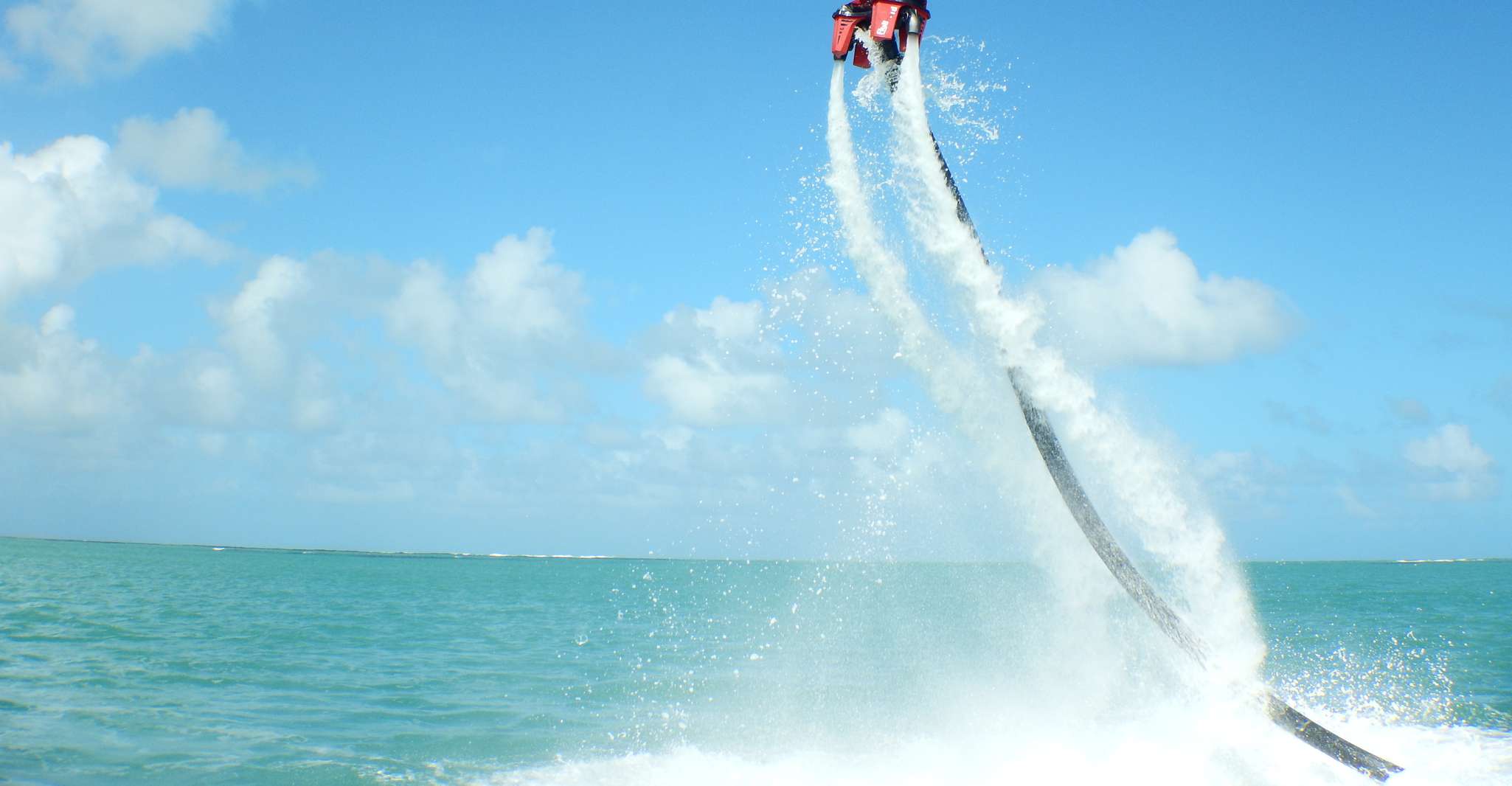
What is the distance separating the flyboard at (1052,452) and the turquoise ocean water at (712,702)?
134 cm

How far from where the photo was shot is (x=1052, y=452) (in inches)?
504

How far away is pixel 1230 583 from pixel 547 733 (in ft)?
40.4

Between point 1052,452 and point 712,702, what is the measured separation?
1239cm

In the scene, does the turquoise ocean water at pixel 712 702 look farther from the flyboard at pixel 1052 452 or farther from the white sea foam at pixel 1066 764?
the flyboard at pixel 1052 452

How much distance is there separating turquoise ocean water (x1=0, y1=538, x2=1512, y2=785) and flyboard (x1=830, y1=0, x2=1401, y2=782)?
134 cm

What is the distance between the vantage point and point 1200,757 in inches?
616

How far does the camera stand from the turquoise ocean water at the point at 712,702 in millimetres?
15750

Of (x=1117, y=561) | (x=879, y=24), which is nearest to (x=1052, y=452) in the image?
(x=1117, y=561)

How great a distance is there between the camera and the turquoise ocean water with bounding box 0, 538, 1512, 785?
15.8 m

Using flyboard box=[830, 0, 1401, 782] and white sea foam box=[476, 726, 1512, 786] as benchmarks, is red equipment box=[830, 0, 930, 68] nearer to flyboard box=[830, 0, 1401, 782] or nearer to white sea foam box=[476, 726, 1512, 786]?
flyboard box=[830, 0, 1401, 782]

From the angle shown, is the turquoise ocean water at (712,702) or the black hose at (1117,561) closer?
the black hose at (1117,561)

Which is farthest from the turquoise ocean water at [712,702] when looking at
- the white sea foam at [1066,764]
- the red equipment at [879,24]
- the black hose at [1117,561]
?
the red equipment at [879,24]

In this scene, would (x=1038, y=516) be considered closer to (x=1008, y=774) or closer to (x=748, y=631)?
(x=1008, y=774)

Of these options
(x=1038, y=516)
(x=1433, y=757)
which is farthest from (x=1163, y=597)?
(x=1433, y=757)
